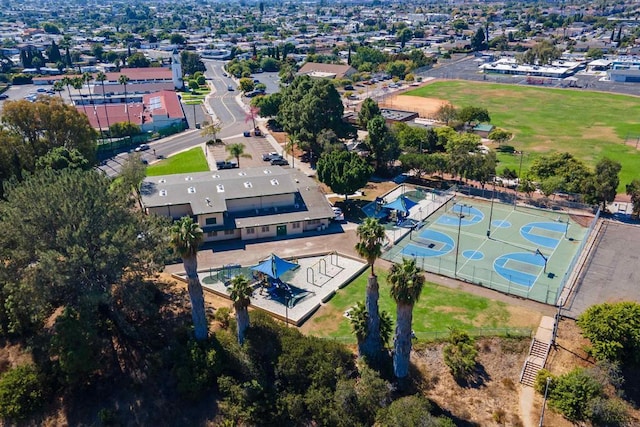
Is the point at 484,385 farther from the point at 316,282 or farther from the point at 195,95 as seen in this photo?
the point at 195,95

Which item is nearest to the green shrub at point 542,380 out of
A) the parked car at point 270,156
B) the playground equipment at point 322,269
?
the playground equipment at point 322,269

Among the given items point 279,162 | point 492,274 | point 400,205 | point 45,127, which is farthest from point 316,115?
point 492,274

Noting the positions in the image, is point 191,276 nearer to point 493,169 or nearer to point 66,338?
point 66,338

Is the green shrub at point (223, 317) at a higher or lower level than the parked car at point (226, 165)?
higher

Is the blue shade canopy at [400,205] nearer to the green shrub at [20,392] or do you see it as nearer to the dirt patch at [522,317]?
A: the dirt patch at [522,317]

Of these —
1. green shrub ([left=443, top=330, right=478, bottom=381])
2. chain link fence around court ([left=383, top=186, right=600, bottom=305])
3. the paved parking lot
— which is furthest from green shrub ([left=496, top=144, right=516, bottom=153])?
green shrub ([left=443, top=330, right=478, bottom=381])

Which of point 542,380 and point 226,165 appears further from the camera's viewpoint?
point 226,165

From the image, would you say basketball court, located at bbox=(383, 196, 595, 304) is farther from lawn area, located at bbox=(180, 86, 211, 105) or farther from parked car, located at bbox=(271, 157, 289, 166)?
lawn area, located at bbox=(180, 86, 211, 105)
